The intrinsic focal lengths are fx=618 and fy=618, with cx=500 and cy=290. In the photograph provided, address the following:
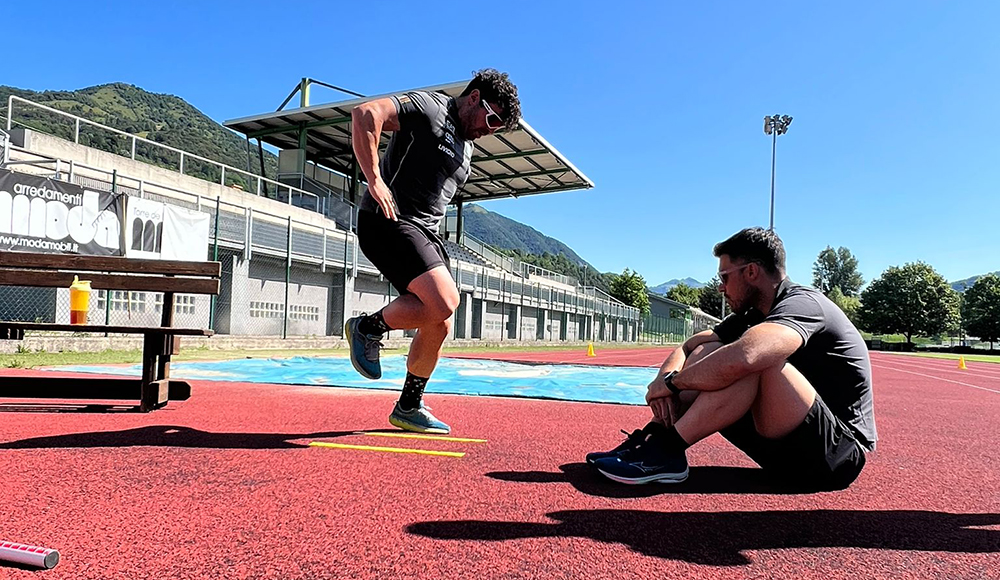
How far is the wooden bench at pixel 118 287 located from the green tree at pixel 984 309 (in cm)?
8484

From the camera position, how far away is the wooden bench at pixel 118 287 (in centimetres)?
416

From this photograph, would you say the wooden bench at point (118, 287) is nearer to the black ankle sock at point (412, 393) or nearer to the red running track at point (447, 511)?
the red running track at point (447, 511)

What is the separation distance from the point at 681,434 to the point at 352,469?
1400mm

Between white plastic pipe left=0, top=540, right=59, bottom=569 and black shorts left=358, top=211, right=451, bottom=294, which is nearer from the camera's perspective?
white plastic pipe left=0, top=540, right=59, bottom=569

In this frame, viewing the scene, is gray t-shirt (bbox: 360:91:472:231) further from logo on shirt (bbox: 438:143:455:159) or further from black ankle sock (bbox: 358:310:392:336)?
black ankle sock (bbox: 358:310:392:336)

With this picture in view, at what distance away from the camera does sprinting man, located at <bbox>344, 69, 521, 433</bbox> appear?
10.6ft

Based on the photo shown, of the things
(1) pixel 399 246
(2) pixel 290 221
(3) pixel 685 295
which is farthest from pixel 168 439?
(3) pixel 685 295

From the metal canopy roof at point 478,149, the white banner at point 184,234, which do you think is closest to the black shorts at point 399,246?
the white banner at point 184,234

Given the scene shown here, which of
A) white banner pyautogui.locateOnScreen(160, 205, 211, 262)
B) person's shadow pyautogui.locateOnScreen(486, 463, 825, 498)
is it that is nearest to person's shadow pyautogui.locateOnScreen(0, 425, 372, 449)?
person's shadow pyautogui.locateOnScreen(486, 463, 825, 498)

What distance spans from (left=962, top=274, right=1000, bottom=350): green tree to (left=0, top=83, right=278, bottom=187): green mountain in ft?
247

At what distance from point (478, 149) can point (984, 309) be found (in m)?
68.1

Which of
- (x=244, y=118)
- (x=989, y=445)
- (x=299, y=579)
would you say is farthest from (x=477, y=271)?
(x=299, y=579)

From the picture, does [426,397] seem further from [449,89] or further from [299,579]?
[449,89]

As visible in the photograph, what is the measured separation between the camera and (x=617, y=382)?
29.5ft
